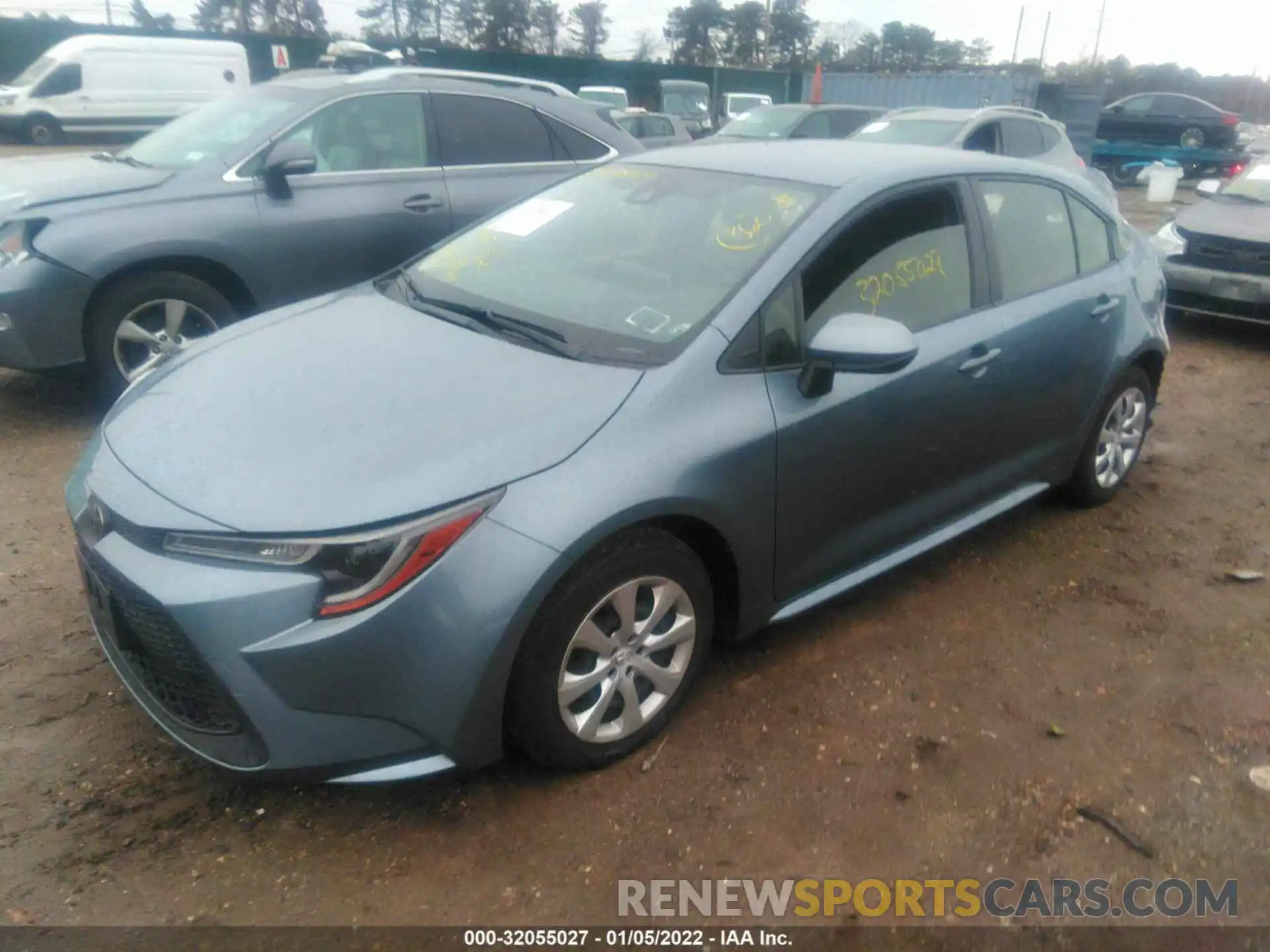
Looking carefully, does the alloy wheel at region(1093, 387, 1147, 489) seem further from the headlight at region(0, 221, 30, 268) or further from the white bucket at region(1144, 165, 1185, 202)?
the white bucket at region(1144, 165, 1185, 202)

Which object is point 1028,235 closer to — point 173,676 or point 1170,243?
point 173,676

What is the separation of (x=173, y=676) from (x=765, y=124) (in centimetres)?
1305

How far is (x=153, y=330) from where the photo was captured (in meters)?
4.96

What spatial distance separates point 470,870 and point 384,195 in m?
4.14

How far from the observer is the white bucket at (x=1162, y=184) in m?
16.7

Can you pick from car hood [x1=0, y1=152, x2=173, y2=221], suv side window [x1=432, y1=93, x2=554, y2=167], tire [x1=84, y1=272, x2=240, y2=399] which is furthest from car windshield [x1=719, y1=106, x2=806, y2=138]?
tire [x1=84, y1=272, x2=240, y2=399]

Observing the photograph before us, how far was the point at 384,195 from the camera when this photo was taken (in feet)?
18.0

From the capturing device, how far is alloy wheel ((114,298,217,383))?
4.85m

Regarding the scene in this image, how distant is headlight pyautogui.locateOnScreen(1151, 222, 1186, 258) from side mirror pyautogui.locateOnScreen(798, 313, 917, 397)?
5.94m

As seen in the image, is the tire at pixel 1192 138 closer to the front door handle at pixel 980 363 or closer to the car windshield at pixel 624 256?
the front door handle at pixel 980 363

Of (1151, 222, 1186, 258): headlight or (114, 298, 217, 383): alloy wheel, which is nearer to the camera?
(114, 298, 217, 383): alloy wheel

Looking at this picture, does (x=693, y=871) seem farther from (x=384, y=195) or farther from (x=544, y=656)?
(x=384, y=195)

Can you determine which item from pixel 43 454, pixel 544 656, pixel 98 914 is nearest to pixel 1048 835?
pixel 544 656

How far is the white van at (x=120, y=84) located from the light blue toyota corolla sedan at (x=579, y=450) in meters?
17.7
